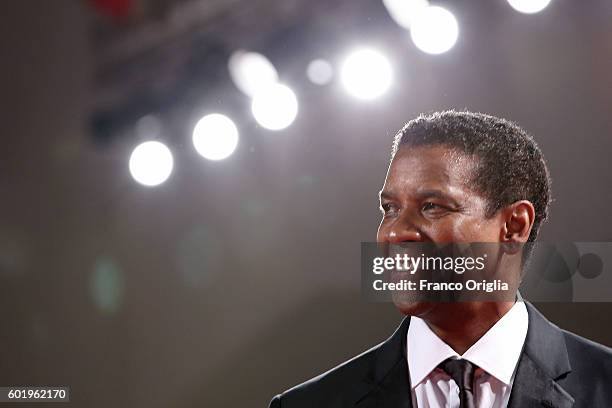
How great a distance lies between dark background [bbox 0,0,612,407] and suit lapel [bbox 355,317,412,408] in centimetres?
27

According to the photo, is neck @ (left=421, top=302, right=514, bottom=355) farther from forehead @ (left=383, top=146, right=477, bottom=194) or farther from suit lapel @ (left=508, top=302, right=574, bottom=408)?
forehead @ (left=383, top=146, right=477, bottom=194)

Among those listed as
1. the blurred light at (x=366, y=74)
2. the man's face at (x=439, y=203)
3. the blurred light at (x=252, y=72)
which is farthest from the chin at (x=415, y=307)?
the blurred light at (x=252, y=72)

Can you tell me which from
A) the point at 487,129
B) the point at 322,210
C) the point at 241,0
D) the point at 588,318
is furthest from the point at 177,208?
the point at 588,318

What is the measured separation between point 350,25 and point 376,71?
0.44 ft

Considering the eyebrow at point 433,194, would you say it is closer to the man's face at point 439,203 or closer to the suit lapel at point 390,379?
the man's face at point 439,203

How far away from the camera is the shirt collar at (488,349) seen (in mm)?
1643

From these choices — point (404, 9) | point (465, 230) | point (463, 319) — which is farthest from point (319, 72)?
point (463, 319)

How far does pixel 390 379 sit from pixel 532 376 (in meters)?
0.27

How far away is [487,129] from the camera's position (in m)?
1.81

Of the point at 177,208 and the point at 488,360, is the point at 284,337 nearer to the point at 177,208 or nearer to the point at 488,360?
the point at 177,208

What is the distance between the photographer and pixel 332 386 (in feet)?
5.97

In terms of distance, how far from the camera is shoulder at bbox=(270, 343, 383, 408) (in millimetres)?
1786

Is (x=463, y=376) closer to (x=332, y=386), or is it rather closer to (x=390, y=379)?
(x=390, y=379)

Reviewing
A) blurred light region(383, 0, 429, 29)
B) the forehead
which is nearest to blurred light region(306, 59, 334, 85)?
blurred light region(383, 0, 429, 29)
